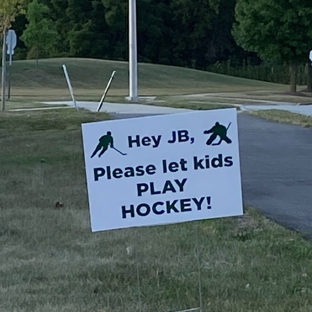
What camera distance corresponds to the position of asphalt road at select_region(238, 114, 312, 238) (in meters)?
8.04

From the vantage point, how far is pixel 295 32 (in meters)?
39.3

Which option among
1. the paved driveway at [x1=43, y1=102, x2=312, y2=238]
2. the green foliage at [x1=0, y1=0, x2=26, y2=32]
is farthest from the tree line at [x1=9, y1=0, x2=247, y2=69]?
the paved driveway at [x1=43, y1=102, x2=312, y2=238]

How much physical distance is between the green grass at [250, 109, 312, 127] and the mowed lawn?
34.4ft

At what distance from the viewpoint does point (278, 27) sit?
128 feet

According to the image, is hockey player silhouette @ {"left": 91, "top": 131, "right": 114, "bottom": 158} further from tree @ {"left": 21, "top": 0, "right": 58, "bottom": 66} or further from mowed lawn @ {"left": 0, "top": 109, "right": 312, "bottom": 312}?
tree @ {"left": 21, "top": 0, "right": 58, "bottom": 66}

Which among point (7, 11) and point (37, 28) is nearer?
point (7, 11)

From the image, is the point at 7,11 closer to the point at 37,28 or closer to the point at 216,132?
the point at 216,132

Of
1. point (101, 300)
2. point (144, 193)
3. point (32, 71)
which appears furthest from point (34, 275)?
point (32, 71)

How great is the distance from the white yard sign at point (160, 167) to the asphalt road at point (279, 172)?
2.35 metres

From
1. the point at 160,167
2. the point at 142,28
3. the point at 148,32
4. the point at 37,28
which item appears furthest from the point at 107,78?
the point at 160,167

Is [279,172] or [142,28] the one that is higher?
[142,28]

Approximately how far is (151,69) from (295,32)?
15.8 meters

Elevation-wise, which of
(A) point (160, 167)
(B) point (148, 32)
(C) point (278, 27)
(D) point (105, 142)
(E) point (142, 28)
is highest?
(E) point (142, 28)

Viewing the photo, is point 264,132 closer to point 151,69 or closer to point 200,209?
point 200,209
